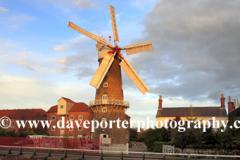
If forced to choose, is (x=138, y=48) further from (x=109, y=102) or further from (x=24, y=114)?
(x=24, y=114)

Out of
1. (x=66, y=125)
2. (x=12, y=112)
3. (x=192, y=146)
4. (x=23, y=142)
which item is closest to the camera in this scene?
(x=192, y=146)

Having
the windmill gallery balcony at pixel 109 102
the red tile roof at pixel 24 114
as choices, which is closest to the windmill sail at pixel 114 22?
the windmill gallery balcony at pixel 109 102

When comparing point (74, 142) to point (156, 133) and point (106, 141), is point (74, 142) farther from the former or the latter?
point (156, 133)

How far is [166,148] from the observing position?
33312 millimetres

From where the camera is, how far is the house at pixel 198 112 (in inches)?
2566

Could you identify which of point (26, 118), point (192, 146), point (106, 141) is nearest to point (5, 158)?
point (106, 141)

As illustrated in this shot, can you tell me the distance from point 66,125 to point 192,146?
92.2 feet

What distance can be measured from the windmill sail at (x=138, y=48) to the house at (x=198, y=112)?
87.4 ft

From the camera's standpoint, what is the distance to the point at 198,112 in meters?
68.1

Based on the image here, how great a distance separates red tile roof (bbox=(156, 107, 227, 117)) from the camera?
65.6 metres

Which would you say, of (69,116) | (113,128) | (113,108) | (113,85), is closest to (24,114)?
(69,116)

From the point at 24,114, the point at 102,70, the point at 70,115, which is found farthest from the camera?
the point at 24,114

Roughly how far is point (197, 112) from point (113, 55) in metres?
34.7

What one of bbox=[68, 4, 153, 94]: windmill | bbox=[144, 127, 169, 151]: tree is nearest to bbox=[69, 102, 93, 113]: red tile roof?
bbox=[68, 4, 153, 94]: windmill
